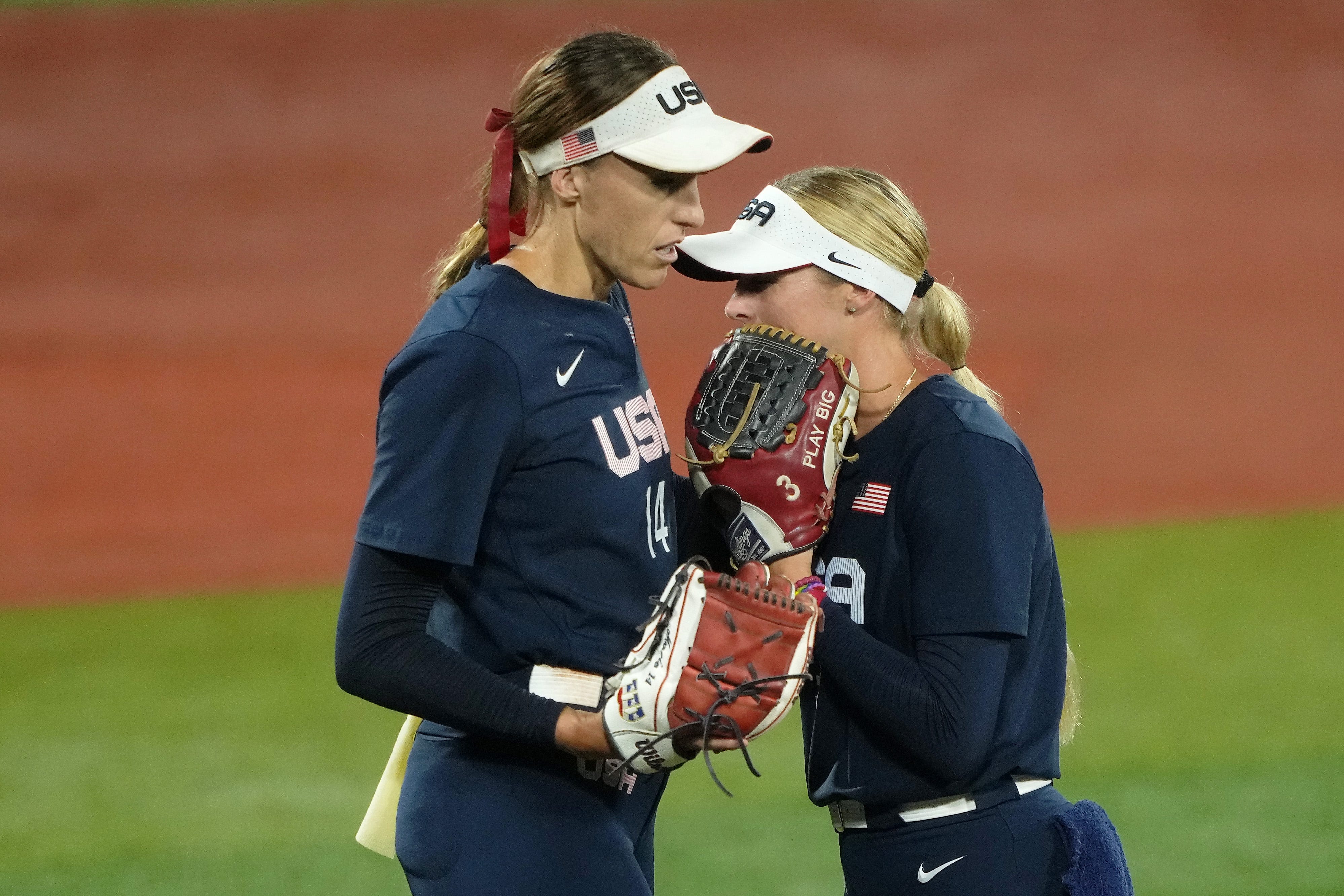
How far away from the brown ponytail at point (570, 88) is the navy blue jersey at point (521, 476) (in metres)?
0.20

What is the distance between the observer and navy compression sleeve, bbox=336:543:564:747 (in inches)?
96.7

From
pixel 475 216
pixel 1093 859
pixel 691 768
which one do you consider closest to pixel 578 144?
pixel 1093 859

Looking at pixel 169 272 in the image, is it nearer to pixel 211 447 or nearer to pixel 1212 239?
pixel 211 447

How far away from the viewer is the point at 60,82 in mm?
12922

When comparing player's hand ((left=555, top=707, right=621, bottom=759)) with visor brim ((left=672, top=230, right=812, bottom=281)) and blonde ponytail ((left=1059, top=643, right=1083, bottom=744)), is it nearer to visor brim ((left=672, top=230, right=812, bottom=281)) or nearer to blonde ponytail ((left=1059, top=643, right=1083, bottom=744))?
visor brim ((left=672, top=230, right=812, bottom=281))

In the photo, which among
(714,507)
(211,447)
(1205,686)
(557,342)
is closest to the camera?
(557,342)

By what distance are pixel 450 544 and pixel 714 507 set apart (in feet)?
2.56

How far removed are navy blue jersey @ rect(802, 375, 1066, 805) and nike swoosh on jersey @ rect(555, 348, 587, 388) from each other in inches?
27.4

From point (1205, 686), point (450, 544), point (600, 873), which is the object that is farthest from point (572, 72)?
point (1205, 686)

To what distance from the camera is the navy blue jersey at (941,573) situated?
2762mm

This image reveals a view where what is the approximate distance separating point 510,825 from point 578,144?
3.95 feet

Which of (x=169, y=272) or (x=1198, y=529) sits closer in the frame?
(x=1198, y=529)

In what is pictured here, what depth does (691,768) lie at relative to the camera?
20.9ft

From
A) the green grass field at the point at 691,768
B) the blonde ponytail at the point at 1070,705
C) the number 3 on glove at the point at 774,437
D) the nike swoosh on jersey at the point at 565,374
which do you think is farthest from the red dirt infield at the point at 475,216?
the nike swoosh on jersey at the point at 565,374
